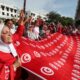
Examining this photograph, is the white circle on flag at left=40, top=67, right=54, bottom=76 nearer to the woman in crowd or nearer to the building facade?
the woman in crowd

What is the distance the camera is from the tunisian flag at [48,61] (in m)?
7.12

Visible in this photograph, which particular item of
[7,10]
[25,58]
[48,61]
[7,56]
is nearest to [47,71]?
[48,61]

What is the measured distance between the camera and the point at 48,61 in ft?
24.8

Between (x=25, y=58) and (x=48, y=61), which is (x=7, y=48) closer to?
(x=25, y=58)

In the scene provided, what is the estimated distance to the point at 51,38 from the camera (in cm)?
1066

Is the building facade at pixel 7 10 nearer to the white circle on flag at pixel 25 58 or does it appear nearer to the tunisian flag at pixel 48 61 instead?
the tunisian flag at pixel 48 61

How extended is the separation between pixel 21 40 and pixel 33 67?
1.11 metres

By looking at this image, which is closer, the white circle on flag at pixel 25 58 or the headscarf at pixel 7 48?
the headscarf at pixel 7 48

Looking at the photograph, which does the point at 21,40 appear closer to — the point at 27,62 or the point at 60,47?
the point at 27,62

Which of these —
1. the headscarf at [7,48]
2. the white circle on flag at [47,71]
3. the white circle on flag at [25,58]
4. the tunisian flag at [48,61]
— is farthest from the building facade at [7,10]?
the headscarf at [7,48]

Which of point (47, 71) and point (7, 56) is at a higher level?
point (7, 56)

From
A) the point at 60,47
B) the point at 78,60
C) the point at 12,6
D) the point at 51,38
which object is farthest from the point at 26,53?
the point at 12,6

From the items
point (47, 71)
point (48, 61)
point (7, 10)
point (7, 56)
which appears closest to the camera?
point (7, 56)

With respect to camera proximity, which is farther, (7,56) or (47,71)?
(47,71)
